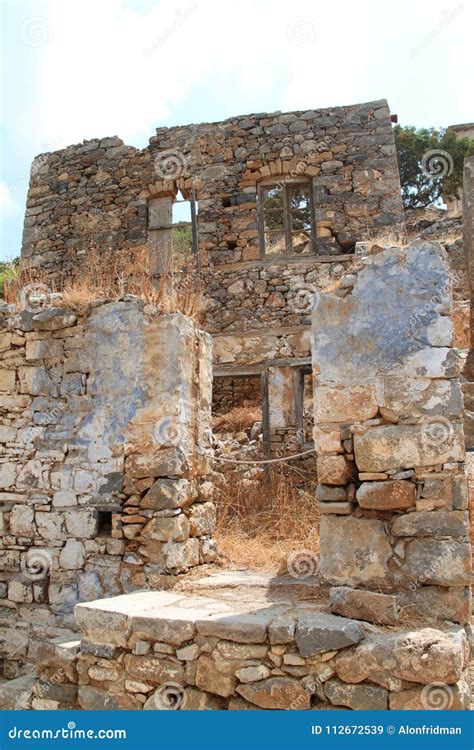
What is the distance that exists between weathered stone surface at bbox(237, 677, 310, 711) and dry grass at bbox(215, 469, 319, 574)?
5.31ft

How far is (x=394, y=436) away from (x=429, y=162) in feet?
60.1

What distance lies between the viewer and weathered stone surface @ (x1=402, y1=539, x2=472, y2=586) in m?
3.73

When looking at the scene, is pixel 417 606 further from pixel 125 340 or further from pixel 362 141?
pixel 362 141

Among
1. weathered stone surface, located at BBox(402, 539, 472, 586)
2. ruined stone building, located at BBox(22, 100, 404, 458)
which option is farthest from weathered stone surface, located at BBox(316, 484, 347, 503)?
ruined stone building, located at BBox(22, 100, 404, 458)

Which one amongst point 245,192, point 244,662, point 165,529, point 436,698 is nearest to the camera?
point 436,698

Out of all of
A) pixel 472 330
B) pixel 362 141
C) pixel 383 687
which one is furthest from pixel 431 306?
pixel 362 141

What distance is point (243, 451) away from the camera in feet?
31.6

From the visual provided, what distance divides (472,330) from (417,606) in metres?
7.18

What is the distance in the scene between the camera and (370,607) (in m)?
3.44

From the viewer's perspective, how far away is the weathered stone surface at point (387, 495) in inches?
153

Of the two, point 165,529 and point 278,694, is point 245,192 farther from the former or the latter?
point 278,694

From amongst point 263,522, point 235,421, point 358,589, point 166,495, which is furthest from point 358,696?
point 235,421

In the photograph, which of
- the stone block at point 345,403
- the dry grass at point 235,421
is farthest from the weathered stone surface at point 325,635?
the dry grass at point 235,421

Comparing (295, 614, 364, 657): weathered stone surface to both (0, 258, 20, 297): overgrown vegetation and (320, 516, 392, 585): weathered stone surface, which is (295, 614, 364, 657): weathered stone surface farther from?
(0, 258, 20, 297): overgrown vegetation
